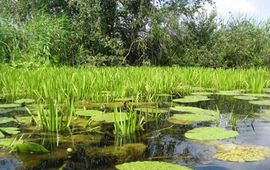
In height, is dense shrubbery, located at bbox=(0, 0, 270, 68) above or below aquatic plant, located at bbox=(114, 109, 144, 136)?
above

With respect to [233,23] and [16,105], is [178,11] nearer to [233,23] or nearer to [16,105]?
[233,23]

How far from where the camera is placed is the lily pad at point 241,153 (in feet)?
6.36

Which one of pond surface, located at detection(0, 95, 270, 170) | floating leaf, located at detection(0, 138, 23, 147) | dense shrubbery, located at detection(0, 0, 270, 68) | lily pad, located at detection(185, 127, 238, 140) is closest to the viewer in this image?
pond surface, located at detection(0, 95, 270, 170)

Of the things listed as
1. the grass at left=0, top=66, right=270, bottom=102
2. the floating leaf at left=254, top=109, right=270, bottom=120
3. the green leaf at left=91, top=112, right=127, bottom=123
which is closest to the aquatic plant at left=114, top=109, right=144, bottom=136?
the green leaf at left=91, top=112, right=127, bottom=123

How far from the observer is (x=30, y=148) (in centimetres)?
199

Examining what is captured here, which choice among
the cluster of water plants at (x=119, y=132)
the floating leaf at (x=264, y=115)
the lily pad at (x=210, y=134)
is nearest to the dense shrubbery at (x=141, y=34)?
the cluster of water plants at (x=119, y=132)

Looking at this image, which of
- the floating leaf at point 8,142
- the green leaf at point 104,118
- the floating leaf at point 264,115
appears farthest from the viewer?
the floating leaf at point 264,115

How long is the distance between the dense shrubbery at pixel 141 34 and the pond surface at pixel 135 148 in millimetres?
6964

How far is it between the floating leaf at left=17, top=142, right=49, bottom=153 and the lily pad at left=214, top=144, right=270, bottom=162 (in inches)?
34.7

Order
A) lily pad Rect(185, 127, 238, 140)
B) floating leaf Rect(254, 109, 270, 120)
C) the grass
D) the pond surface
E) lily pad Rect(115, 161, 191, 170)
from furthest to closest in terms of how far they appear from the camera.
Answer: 1. the grass
2. floating leaf Rect(254, 109, 270, 120)
3. lily pad Rect(185, 127, 238, 140)
4. the pond surface
5. lily pad Rect(115, 161, 191, 170)

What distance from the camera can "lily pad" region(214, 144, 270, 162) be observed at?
194cm

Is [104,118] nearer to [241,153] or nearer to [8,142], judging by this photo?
[8,142]

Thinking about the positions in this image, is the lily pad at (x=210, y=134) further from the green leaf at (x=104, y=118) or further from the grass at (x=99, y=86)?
the grass at (x=99, y=86)

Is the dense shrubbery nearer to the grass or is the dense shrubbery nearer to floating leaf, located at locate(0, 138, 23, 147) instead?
the grass
